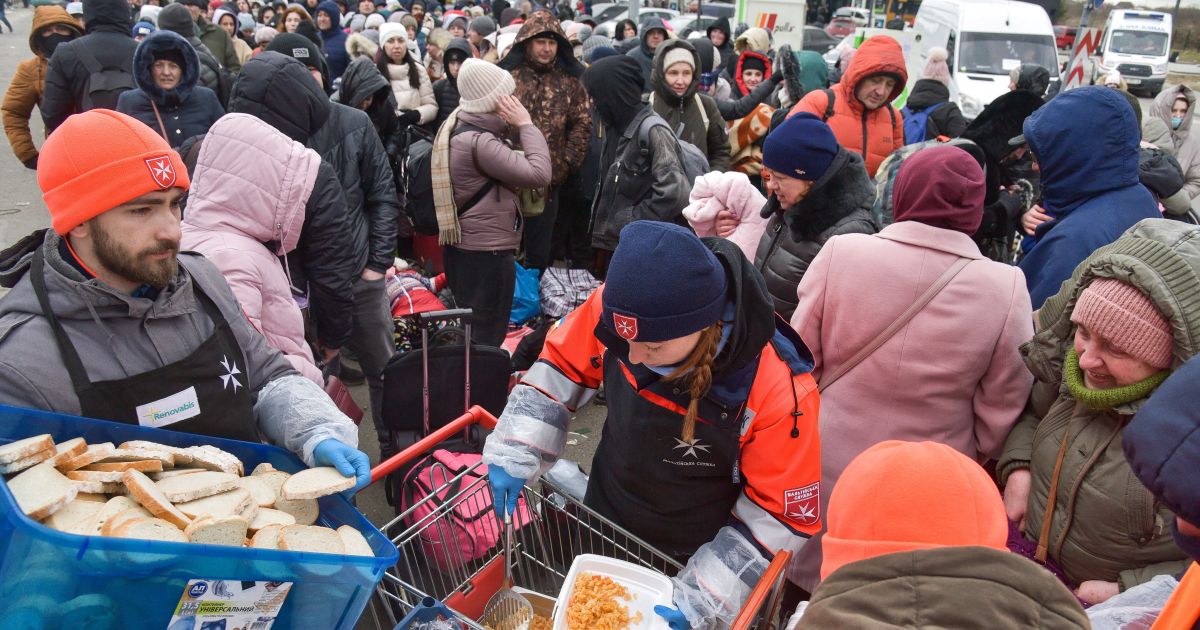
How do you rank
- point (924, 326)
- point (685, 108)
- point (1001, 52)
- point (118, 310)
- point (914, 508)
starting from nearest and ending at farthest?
point (914, 508) < point (118, 310) < point (924, 326) < point (685, 108) < point (1001, 52)

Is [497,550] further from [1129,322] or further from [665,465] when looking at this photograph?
[1129,322]

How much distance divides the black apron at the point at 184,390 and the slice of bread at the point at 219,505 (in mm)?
423

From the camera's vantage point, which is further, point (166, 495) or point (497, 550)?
point (497, 550)

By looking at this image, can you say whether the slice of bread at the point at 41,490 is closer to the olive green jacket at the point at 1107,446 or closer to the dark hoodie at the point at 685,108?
the olive green jacket at the point at 1107,446

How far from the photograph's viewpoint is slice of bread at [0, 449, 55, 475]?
152cm

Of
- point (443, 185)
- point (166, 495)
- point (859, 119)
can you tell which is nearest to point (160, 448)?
point (166, 495)

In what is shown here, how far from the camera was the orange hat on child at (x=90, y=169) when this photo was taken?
191 centimetres

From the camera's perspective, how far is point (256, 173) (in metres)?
3.10

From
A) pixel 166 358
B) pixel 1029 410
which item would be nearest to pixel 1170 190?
pixel 1029 410

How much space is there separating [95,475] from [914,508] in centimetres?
168

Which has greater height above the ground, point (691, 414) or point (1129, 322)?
point (1129, 322)

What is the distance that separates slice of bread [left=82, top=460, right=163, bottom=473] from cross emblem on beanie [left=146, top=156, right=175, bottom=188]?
0.76 meters

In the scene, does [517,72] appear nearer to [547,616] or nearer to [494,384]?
[494,384]

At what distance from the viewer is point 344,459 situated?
6.61 feet
